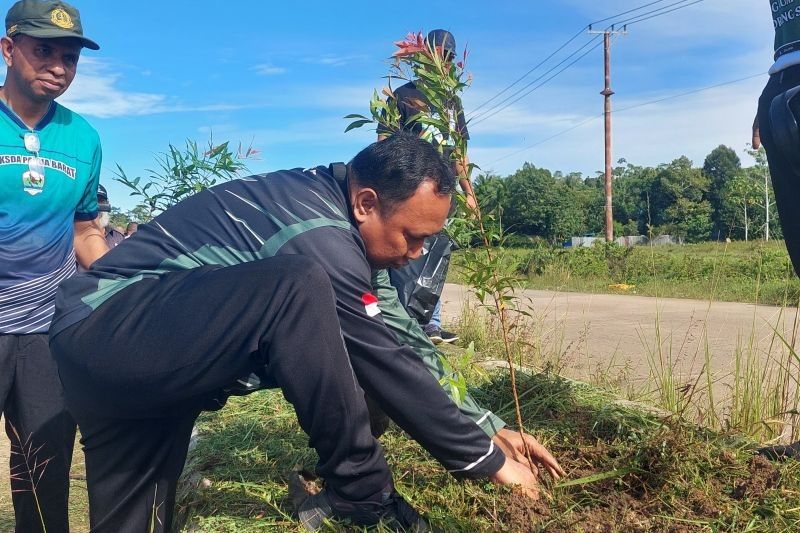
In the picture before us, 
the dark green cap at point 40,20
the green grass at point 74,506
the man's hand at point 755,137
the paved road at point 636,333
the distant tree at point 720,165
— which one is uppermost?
the distant tree at point 720,165

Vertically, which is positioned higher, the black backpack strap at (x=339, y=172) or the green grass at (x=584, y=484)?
the black backpack strap at (x=339, y=172)

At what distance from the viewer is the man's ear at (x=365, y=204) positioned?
2187 mm

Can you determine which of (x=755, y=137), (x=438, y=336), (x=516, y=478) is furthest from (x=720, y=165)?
(x=516, y=478)

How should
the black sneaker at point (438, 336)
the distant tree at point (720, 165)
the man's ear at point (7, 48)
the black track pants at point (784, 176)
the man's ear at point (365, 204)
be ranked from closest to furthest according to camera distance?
the man's ear at point (365, 204), the black track pants at point (784, 176), the man's ear at point (7, 48), the black sneaker at point (438, 336), the distant tree at point (720, 165)

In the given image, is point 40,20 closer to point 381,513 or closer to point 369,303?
point 369,303

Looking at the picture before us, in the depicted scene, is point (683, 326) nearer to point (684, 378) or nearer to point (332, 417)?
point (684, 378)

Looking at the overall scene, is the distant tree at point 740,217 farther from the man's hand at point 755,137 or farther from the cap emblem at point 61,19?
the cap emblem at point 61,19

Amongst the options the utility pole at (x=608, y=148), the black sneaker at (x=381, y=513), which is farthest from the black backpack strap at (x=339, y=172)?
the utility pole at (x=608, y=148)

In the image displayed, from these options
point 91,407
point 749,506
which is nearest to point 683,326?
point 749,506

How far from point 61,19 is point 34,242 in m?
0.96

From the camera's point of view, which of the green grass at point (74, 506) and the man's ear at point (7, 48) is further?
the green grass at point (74, 506)

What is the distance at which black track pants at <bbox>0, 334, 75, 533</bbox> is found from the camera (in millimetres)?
2830

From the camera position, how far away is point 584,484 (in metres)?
2.38

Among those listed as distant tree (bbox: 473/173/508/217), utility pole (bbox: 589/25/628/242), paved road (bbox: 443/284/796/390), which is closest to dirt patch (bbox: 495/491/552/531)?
distant tree (bbox: 473/173/508/217)
